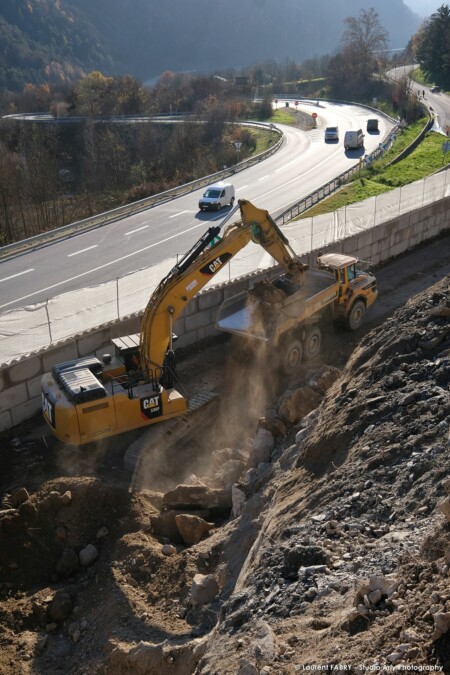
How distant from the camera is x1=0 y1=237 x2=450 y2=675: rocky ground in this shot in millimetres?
6500

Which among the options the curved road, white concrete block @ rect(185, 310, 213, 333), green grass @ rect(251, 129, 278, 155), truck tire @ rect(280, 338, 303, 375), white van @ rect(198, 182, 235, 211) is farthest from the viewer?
green grass @ rect(251, 129, 278, 155)

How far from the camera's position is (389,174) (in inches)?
1647

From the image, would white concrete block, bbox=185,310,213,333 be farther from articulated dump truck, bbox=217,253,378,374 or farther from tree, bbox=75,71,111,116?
tree, bbox=75,71,111,116

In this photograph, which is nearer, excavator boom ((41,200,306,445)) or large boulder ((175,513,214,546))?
large boulder ((175,513,214,546))

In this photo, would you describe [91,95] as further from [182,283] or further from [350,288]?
[182,283]

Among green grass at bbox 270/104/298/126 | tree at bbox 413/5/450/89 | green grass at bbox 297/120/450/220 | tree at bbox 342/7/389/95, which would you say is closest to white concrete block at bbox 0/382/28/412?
green grass at bbox 297/120/450/220

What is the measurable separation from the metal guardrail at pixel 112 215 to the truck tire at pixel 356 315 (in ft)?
60.5

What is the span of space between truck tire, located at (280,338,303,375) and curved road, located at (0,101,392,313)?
12.8 m

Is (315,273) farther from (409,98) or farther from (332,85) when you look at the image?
(332,85)

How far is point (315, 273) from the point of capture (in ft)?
60.8

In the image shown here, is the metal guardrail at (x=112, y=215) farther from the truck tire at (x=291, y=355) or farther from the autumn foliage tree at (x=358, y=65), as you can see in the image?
the autumn foliage tree at (x=358, y=65)

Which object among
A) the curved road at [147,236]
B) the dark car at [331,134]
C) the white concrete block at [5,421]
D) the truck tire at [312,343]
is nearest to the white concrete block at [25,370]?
the white concrete block at [5,421]

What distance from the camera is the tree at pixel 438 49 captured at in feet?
292

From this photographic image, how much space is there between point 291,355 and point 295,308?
1.21 metres
